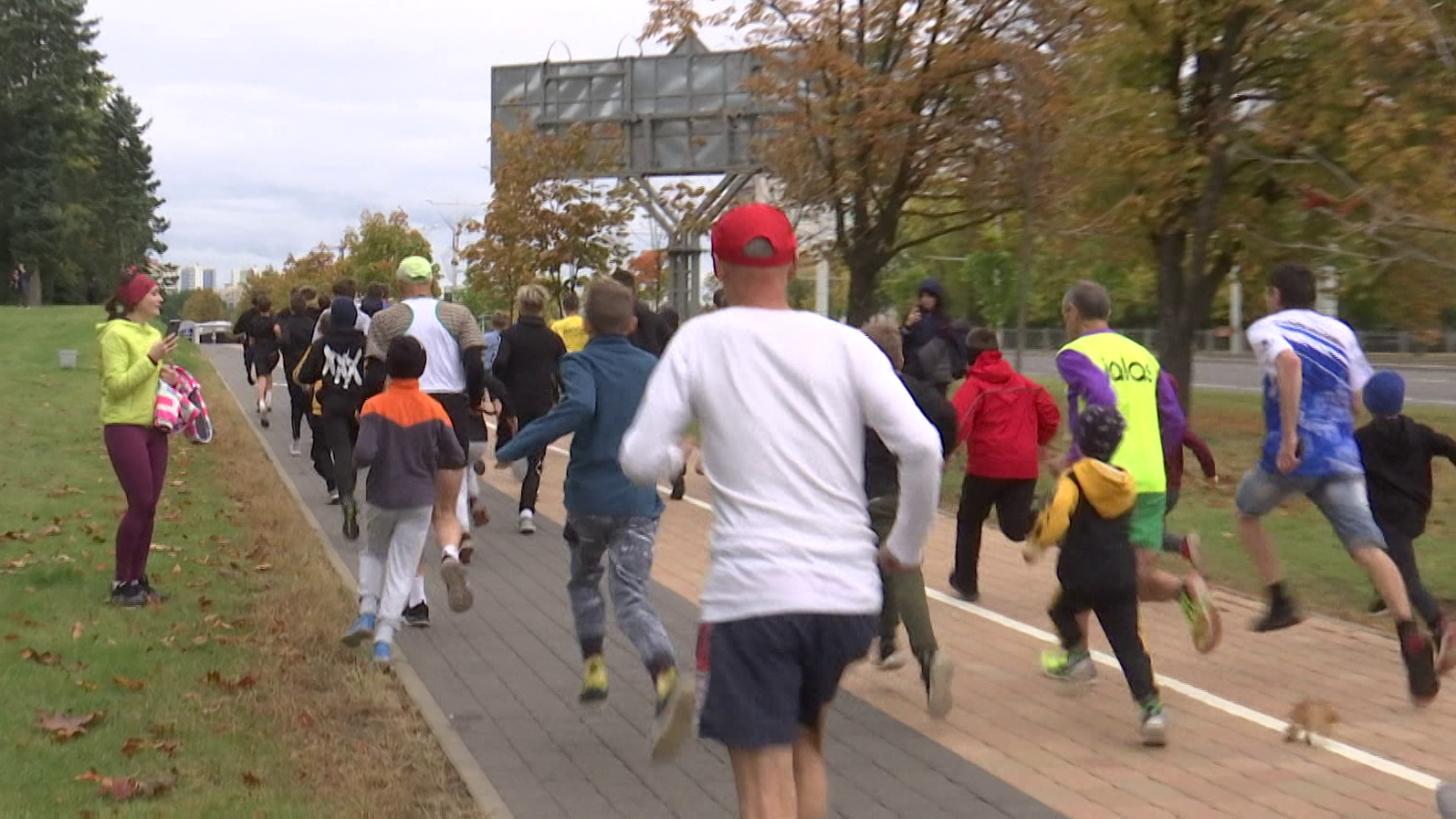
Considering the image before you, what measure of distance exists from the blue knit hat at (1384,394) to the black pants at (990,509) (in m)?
1.96

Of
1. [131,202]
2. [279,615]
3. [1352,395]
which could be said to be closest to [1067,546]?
[1352,395]

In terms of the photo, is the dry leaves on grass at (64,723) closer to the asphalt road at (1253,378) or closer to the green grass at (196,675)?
the green grass at (196,675)

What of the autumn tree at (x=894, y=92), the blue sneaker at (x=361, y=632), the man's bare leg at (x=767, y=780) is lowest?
the blue sneaker at (x=361, y=632)

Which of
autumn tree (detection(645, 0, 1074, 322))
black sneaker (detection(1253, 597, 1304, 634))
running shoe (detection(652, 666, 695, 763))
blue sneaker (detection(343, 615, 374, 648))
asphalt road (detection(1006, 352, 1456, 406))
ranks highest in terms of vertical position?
autumn tree (detection(645, 0, 1074, 322))

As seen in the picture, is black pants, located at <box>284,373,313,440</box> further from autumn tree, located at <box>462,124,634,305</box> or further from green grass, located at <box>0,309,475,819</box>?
autumn tree, located at <box>462,124,634,305</box>

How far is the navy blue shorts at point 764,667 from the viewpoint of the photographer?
3.84 meters

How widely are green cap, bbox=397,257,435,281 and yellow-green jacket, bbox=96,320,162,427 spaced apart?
4.91 ft

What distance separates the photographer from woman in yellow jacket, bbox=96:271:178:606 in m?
9.03

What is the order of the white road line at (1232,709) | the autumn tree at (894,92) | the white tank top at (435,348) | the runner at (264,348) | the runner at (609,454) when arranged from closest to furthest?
1. the white road line at (1232,709)
2. the runner at (609,454)
3. the white tank top at (435,348)
4. the autumn tree at (894,92)
5. the runner at (264,348)

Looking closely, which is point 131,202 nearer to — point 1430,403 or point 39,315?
point 39,315

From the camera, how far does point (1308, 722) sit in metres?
6.95

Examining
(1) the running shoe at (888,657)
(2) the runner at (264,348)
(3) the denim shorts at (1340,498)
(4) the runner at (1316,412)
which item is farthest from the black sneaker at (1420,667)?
(2) the runner at (264,348)

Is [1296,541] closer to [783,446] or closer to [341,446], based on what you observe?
[341,446]

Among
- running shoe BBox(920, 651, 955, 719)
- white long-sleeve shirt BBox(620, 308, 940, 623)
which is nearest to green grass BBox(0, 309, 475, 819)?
running shoe BBox(920, 651, 955, 719)
